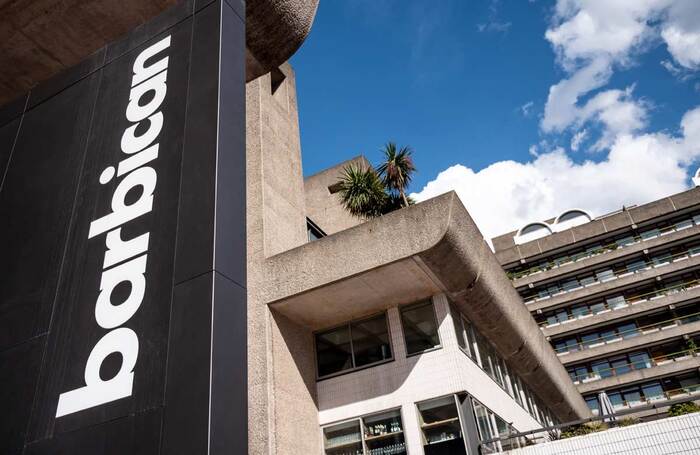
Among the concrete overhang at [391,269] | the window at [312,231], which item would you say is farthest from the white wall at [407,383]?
the window at [312,231]

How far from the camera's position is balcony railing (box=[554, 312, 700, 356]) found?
50.1 meters

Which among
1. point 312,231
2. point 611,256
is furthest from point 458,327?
point 611,256

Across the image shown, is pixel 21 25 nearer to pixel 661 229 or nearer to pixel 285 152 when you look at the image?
pixel 285 152

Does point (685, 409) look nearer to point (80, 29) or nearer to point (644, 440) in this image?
point (644, 440)

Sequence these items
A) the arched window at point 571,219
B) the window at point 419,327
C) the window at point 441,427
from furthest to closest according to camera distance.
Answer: the arched window at point 571,219 < the window at point 419,327 < the window at point 441,427

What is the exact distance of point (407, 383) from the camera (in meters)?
16.4

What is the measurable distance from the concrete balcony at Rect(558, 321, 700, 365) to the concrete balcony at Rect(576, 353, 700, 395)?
1.89m

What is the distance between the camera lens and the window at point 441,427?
15.2 m

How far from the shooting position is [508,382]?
2170 cm

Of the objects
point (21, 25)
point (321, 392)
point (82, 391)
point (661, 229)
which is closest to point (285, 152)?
point (321, 392)

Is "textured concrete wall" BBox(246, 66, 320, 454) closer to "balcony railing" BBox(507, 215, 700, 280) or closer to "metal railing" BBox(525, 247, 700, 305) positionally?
"metal railing" BBox(525, 247, 700, 305)

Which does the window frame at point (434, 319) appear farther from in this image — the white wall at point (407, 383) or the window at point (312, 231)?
the window at point (312, 231)

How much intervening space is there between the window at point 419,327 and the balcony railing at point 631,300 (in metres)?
41.1

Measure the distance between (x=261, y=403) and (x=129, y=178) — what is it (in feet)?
32.9
